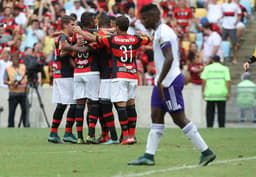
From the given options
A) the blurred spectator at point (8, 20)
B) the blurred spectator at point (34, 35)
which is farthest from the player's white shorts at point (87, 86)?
the blurred spectator at point (34, 35)

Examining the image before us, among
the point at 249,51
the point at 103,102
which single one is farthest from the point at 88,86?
the point at 249,51

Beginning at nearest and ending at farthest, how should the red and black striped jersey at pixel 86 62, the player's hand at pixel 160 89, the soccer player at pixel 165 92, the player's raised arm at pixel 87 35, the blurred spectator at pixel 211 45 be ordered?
the player's hand at pixel 160 89
the soccer player at pixel 165 92
the player's raised arm at pixel 87 35
the red and black striped jersey at pixel 86 62
the blurred spectator at pixel 211 45

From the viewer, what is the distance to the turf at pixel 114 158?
10.5m

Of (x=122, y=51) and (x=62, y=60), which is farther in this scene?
(x=62, y=60)

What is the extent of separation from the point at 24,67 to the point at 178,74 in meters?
13.3

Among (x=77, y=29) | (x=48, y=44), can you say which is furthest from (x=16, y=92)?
(x=77, y=29)

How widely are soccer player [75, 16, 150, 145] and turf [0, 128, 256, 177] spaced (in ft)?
2.11

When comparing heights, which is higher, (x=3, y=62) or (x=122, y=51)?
(x=122, y=51)

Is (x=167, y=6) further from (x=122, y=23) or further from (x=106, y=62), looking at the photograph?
(x=122, y=23)

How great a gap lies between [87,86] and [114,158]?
10.8 feet

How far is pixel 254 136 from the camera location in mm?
18047

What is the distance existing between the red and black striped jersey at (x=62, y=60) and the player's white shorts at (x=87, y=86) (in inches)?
17.5

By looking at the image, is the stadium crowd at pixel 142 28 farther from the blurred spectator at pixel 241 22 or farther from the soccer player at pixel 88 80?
the soccer player at pixel 88 80

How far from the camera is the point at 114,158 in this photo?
1232 centimetres
